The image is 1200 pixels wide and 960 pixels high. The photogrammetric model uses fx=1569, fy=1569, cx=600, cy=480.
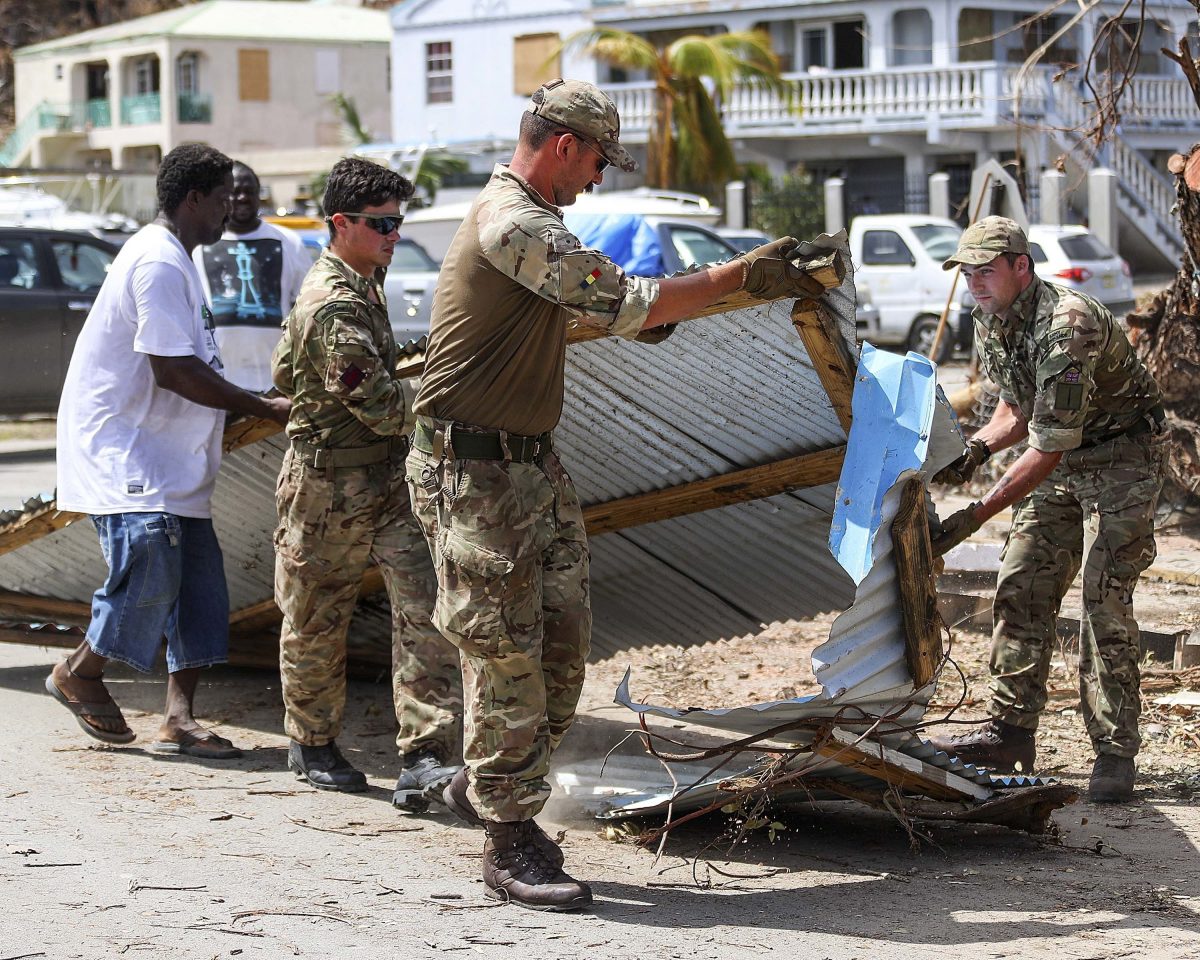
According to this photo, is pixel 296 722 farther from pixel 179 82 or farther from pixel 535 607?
pixel 179 82

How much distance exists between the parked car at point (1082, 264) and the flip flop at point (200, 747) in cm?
1490

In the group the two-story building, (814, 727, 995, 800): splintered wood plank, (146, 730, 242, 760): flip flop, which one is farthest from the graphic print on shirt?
the two-story building

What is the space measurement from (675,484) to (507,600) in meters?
1.59

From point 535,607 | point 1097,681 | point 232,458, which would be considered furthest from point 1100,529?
point 232,458

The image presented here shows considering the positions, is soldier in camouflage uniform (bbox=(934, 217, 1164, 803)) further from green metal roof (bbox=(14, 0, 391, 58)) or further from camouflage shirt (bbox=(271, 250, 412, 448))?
green metal roof (bbox=(14, 0, 391, 58))

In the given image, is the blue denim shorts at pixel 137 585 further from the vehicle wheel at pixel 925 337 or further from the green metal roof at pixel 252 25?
the green metal roof at pixel 252 25

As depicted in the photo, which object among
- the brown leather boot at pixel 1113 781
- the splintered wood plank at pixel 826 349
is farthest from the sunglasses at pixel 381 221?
the brown leather boot at pixel 1113 781

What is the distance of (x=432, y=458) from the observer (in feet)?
13.7

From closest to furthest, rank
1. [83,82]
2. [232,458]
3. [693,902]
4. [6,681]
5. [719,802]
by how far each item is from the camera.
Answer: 1. [693,902]
2. [719,802]
3. [232,458]
4. [6,681]
5. [83,82]

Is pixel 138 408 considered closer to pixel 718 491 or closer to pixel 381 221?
pixel 381 221

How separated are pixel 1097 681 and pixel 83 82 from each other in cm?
5314

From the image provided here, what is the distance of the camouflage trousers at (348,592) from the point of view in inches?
195

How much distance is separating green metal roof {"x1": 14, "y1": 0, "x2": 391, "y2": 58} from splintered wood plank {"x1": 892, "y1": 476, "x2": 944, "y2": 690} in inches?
1876

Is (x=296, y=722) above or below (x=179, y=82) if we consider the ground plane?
below
